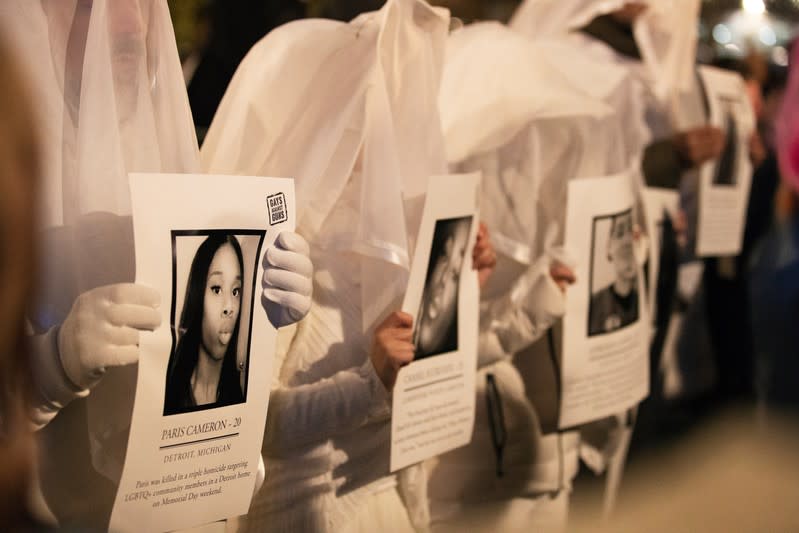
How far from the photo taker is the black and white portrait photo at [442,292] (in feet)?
4.55

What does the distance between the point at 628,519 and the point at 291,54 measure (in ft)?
4.47

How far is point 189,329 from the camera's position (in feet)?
3.39

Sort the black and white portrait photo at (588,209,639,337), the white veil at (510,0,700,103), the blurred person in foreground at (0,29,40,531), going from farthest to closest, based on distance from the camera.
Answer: the white veil at (510,0,700,103), the black and white portrait photo at (588,209,639,337), the blurred person in foreground at (0,29,40,531)

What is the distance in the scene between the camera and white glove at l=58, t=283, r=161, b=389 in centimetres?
94

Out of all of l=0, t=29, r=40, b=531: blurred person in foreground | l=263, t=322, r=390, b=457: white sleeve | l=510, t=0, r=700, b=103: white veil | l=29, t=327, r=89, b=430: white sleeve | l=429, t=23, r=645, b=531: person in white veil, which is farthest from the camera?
l=510, t=0, r=700, b=103: white veil

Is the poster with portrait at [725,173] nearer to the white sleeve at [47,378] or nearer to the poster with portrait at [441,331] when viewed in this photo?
the poster with portrait at [441,331]

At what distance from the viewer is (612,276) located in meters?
1.80

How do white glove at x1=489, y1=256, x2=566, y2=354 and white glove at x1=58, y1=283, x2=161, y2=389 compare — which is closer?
white glove at x1=58, y1=283, x2=161, y2=389

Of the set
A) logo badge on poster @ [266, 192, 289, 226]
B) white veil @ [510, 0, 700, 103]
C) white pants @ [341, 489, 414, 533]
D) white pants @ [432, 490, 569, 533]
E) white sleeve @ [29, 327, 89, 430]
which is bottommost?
white pants @ [432, 490, 569, 533]

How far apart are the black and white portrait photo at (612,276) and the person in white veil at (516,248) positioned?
2.9 inches

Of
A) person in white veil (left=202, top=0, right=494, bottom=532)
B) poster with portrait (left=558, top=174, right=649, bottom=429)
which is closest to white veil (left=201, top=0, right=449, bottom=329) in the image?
person in white veil (left=202, top=0, right=494, bottom=532)

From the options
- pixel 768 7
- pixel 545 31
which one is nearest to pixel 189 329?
pixel 545 31

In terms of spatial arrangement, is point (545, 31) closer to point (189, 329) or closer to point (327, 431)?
point (327, 431)

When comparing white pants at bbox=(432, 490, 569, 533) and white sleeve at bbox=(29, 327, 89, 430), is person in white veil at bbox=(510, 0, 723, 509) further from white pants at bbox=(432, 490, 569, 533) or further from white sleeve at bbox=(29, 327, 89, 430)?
white sleeve at bbox=(29, 327, 89, 430)
